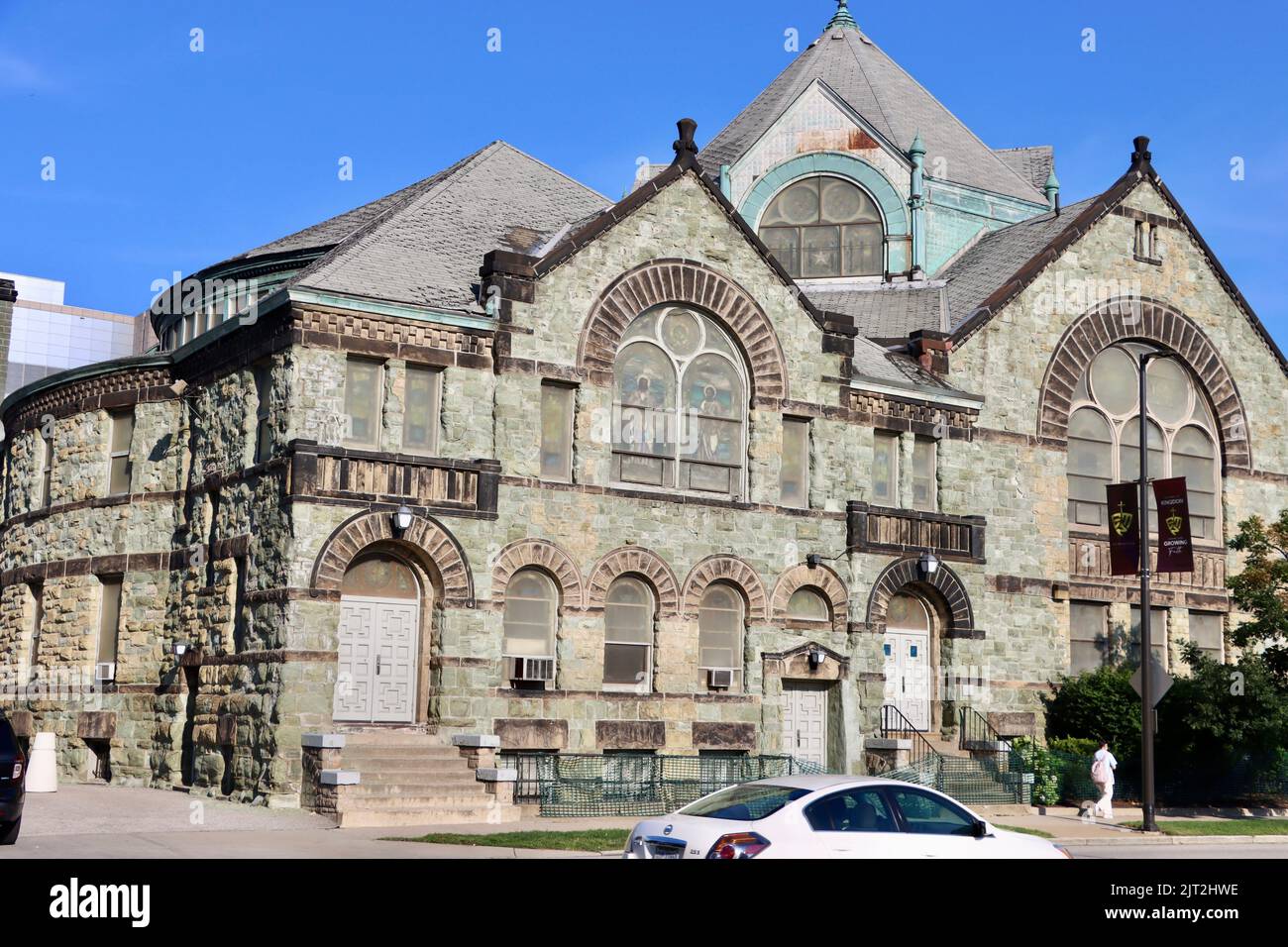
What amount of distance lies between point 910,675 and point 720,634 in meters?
4.95

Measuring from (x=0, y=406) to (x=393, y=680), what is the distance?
1650 centimetres

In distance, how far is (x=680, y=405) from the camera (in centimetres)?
3177

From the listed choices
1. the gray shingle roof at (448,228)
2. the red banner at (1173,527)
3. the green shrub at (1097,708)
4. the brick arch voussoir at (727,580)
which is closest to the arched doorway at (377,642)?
the gray shingle roof at (448,228)

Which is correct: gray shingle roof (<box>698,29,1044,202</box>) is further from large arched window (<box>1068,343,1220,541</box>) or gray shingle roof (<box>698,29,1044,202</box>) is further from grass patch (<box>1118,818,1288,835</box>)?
grass patch (<box>1118,818,1288,835</box>)

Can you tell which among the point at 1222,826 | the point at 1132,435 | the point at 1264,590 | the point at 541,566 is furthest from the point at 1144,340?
the point at 541,566

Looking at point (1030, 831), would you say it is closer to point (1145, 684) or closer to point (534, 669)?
point (1145, 684)

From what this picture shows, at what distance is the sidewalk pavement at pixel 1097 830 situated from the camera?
2712 centimetres

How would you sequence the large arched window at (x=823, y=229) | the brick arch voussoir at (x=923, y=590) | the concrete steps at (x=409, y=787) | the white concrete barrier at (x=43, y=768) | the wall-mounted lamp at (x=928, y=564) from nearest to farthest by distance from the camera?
the concrete steps at (x=409, y=787) < the white concrete barrier at (x=43, y=768) < the brick arch voussoir at (x=923, y=590) < the wall-mounted lamp at (x=928, y=564) < the large arched window at (x=823, y=229)

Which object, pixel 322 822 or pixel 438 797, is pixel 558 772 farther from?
pixel 322 822

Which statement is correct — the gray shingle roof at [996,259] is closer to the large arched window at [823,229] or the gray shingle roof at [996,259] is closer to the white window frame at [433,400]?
the large arched window at [823,229]

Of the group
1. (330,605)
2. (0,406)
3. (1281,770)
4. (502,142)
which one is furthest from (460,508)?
(1281,770)

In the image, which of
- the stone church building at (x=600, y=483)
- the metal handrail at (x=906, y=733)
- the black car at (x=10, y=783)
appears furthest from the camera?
the metal handrail at (x=906, y=733)

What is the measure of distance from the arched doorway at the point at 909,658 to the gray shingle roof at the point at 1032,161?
19.2 m

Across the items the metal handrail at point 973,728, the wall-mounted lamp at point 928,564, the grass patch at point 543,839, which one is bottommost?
Result: the grass patch at point 543,839
